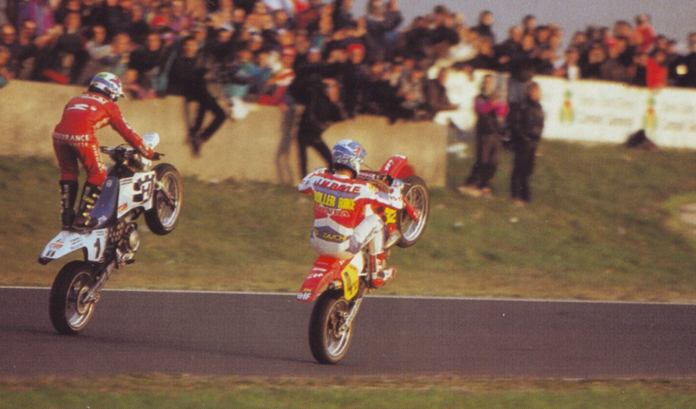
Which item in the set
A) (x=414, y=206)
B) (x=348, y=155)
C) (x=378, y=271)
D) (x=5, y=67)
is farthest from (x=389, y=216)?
(x=5, y=67)

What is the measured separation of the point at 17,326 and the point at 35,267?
382 centimetres

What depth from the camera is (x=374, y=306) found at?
11.4 metres

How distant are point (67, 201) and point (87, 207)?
1.41ft

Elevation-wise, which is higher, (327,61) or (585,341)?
(327,61)

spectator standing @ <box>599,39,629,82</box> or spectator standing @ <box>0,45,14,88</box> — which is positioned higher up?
spectator standing @ <box>0,45,14,88</box>

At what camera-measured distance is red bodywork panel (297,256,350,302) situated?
8.01 meters

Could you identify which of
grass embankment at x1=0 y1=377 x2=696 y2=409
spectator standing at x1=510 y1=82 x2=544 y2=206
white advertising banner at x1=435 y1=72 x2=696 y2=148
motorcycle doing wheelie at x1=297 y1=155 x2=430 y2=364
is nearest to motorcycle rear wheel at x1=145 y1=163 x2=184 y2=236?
motorcycle doing wheelie at x1=297 y1=155 x2=430 y2=364

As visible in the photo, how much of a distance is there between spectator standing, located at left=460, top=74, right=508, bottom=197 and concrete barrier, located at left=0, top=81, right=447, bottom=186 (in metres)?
0.73

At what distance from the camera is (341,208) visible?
841 cm

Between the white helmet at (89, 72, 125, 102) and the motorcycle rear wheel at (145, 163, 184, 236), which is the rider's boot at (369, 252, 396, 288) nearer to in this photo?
the motorcycle rear wheel at (145, 163, 184, 236)

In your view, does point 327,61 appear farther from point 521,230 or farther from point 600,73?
point 600,73

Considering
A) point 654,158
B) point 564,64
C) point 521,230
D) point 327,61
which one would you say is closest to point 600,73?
point 564,64

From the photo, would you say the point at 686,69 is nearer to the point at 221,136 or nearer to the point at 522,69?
the point at 522,69

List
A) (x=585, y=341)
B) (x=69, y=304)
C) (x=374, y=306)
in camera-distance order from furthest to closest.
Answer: (x=374, y=306) < (x=585, y=341) < (x=69, y=304)
